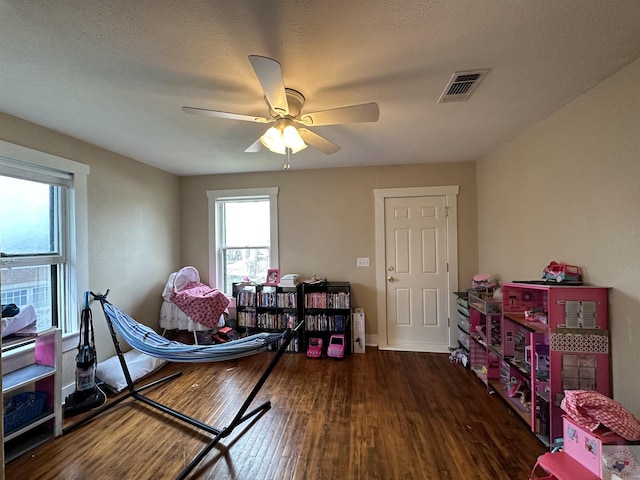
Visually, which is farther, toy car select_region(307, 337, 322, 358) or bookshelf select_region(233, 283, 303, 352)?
bookshelf select_region(233, 283, 303, 352)

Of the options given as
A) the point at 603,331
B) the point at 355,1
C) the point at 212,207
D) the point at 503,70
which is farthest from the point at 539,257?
the point at 212,207

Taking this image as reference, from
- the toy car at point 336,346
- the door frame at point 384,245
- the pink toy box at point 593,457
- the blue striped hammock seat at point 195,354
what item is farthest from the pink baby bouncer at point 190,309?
the pink toy box at point 593,457

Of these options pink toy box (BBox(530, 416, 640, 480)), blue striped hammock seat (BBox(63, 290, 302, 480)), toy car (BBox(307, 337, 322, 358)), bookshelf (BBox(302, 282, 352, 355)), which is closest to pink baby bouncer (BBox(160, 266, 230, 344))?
blue striped hammock seat (BBox(63, 290, 302, 480))

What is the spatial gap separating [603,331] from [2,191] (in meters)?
4.48

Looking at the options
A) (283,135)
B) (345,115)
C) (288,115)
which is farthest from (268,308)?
(345,115)

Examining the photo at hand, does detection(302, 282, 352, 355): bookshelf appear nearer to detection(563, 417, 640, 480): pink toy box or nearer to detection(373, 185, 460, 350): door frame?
detection(373, 185, 460, 350): door frame

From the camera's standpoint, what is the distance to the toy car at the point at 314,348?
10.9ft

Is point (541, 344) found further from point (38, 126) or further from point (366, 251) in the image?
point (38, 126)

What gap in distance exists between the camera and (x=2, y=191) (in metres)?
2.11

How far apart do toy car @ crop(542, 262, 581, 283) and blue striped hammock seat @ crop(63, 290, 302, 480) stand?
6.44 feet

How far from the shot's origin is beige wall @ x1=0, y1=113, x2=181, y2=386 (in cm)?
247

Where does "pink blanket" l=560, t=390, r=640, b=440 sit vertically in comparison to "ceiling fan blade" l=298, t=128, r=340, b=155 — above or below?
below

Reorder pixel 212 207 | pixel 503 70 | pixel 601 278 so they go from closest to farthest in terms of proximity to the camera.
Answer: pixel 503 70 < pixel 601 278 < pixel 212 207

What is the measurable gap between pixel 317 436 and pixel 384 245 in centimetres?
235
